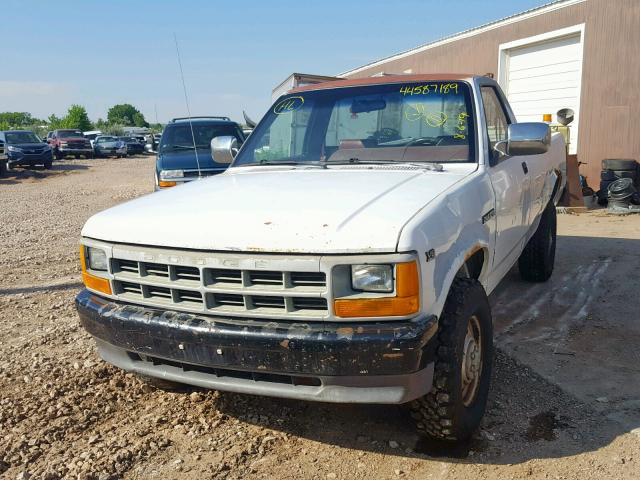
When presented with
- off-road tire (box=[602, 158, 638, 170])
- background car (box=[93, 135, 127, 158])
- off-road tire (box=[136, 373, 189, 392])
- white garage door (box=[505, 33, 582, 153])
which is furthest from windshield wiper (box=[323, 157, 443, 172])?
background car (box=[93, 135, 127, 158])

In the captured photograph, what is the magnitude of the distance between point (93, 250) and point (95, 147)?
34755 millimetres

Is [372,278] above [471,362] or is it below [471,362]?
above

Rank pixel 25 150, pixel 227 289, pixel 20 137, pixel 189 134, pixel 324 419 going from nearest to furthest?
pixel 227 289 < pixel 324 419 < pixel 189 134 < pixel 25 150 < pixel 20 137

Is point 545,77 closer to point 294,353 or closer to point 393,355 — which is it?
point 393,355

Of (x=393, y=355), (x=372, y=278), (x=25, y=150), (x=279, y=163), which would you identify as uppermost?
(x=279, y=163)

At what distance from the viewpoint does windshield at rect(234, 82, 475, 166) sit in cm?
370

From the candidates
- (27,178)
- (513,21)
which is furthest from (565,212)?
(27,178)

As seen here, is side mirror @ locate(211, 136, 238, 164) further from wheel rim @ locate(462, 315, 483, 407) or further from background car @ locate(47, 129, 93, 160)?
background car @ locate(47, 129, 93, 160)

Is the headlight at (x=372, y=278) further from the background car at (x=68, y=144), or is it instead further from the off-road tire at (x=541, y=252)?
the background car at (x=68, y=144)

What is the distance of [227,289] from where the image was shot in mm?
2559

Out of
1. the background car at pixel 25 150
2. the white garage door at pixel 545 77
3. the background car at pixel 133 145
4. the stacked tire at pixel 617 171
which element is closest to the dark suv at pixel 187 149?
the white garage door at pixel 545 77

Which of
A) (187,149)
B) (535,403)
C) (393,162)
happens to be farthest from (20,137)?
(535,403)

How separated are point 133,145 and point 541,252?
35.5 m

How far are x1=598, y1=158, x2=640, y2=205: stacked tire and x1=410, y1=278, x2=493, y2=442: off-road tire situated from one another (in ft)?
27.7
